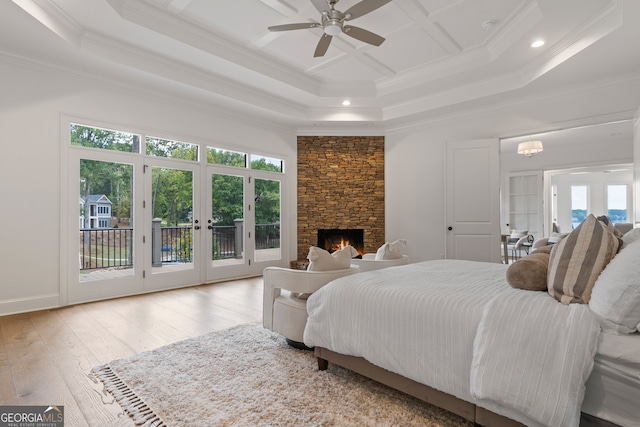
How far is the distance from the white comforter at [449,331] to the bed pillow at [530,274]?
0.08 metres

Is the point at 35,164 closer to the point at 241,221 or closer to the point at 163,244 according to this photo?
the point at 163,244

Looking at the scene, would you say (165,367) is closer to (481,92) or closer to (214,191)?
(214,191)

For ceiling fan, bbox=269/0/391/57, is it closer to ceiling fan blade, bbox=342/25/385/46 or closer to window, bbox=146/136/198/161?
ceiling fan blade, bbox=342/25/385/46

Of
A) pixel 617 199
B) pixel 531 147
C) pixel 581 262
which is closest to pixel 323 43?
pixel 581 262

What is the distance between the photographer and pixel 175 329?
320 centimetres

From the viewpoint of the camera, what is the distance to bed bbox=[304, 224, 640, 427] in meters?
1.25

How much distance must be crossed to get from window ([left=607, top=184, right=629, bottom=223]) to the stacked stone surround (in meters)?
7.60

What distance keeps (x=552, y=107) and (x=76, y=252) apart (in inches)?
257

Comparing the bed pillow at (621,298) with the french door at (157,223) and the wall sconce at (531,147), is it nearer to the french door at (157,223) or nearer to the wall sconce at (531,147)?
the french door at (157,223)

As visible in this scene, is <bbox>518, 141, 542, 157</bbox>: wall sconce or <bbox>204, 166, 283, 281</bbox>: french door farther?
<bbox>518, 141, 542, 157</bbox>: wall sconce

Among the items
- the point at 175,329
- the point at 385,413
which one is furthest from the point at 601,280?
the point at 175,329

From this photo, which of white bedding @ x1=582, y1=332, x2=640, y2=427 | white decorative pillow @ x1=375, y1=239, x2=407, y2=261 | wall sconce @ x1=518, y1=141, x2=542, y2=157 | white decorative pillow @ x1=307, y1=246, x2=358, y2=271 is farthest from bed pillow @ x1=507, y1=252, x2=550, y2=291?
wall sconce @ x1=518, y1=141, x2=542, y2=157

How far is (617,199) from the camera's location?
9617mm

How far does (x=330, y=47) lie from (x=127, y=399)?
162 inches
